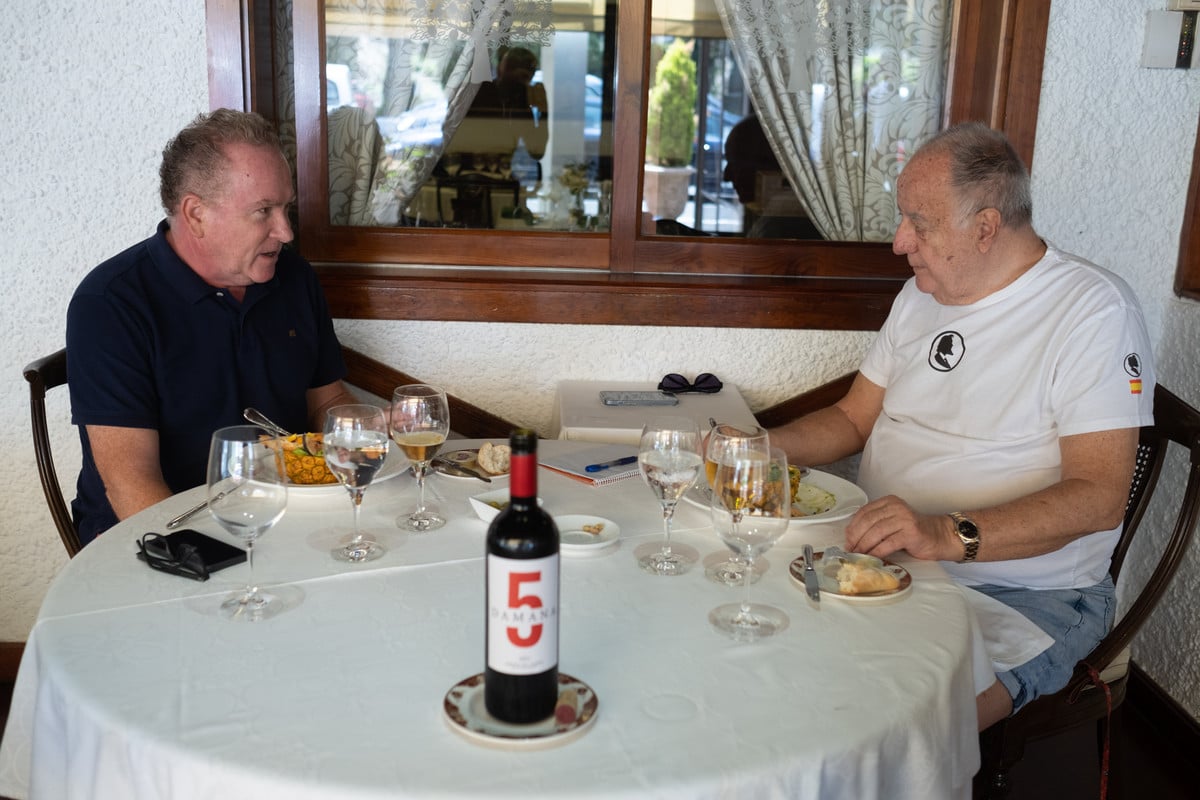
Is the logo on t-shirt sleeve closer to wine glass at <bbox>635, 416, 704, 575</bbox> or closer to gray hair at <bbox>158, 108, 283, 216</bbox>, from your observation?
wine glass at <bbox>635, 416, 704, 575</bbox>

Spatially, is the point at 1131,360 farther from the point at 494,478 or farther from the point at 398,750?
the point at 398,750

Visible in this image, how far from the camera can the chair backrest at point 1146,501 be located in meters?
1.90

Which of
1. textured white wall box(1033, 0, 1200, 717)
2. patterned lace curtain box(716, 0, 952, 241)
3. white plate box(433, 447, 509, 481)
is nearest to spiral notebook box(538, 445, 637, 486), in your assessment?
white plate box(433, 447, 509, 481)

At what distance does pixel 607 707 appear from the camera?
1065 millimetres

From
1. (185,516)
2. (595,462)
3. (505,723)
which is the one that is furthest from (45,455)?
(505,723)

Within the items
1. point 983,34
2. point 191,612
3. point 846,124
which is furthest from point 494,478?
point 983,34

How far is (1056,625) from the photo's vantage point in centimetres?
187

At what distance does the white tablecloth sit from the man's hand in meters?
0.08

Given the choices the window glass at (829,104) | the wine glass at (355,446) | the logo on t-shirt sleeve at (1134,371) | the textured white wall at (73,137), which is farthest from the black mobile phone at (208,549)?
the window glass at (829,104)

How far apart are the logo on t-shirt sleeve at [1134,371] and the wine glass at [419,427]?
117cm

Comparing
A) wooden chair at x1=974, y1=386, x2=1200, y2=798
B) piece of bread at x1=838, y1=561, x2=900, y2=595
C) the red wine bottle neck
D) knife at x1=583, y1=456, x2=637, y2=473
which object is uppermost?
the red wine bottle neck

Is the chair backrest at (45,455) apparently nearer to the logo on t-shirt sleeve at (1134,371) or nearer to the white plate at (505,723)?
the white plate at (505,723)

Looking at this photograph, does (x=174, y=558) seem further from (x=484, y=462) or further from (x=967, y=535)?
(x=967, y=535)

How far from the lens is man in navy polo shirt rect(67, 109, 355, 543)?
190 cm
